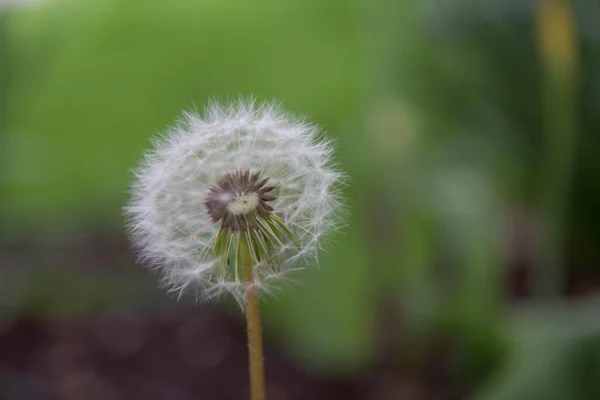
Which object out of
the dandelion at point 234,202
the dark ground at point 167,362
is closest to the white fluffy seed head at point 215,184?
the dandelion at point 234,202

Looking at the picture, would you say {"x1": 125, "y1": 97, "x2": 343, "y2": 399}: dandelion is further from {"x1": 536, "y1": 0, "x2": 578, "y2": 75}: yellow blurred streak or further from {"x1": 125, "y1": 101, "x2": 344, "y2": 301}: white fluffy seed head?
{"x1": 536, "y1": 0, "x2": 578, "y2": 75}: yellow blurred streak

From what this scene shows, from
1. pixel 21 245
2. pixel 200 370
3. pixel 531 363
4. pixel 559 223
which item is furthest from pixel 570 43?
pixel 21 245

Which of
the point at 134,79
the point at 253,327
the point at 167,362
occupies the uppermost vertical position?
the point at 134,79

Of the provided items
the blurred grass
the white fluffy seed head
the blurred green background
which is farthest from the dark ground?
the white fluffy seed head

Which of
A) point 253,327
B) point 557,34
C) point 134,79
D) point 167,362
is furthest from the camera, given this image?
point 134,79

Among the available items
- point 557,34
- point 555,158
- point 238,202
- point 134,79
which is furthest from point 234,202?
point 134,79

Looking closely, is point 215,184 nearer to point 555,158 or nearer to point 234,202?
point 234,202

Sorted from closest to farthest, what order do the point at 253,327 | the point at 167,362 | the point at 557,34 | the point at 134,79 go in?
the point at 253,327 < the point at 557,34 < the point at 167,362 < the point at 134,79
